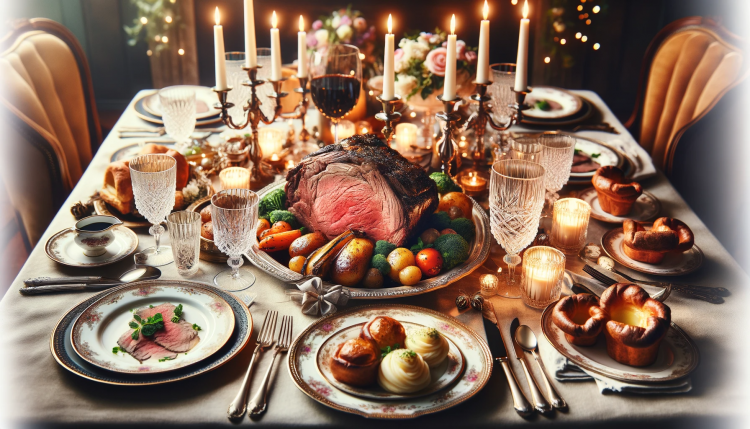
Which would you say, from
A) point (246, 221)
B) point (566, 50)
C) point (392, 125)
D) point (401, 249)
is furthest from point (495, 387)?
point (566, 50)

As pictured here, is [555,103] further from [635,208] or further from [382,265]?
[382,265]

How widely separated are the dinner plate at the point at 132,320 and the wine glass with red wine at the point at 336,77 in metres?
1.00

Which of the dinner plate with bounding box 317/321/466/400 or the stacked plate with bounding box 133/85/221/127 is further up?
the stacked plate with bounding box 133/85/221/127

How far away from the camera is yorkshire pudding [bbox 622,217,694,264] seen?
173 cm

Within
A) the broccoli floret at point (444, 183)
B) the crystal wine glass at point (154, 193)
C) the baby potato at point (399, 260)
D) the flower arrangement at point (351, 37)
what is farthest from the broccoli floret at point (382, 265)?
the flower arrangement at point (351, 37)

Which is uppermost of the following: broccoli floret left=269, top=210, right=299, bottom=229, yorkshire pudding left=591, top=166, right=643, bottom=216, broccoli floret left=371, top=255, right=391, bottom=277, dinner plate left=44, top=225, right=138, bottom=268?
yorkshire pudding left=591, top=166, right=643, bottom=216

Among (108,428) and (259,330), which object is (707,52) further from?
(108,428)

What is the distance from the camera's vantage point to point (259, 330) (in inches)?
59.1

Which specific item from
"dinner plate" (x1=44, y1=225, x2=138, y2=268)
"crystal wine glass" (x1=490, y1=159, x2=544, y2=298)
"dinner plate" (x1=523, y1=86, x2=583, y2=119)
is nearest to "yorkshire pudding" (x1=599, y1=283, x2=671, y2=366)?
"crystal wine glass" (x1=490, y1=159, x2=544, y2=298)

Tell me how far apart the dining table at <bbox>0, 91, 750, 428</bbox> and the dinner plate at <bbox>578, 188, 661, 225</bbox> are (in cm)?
44

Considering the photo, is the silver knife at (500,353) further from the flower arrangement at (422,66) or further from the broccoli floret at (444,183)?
the flower arrangement at (422,66)

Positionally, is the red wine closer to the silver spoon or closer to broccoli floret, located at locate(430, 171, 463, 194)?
broccoli floret, located at locate(430, 171, 463, 194)

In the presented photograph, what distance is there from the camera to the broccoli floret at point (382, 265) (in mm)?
1642

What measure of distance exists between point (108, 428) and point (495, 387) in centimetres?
79
